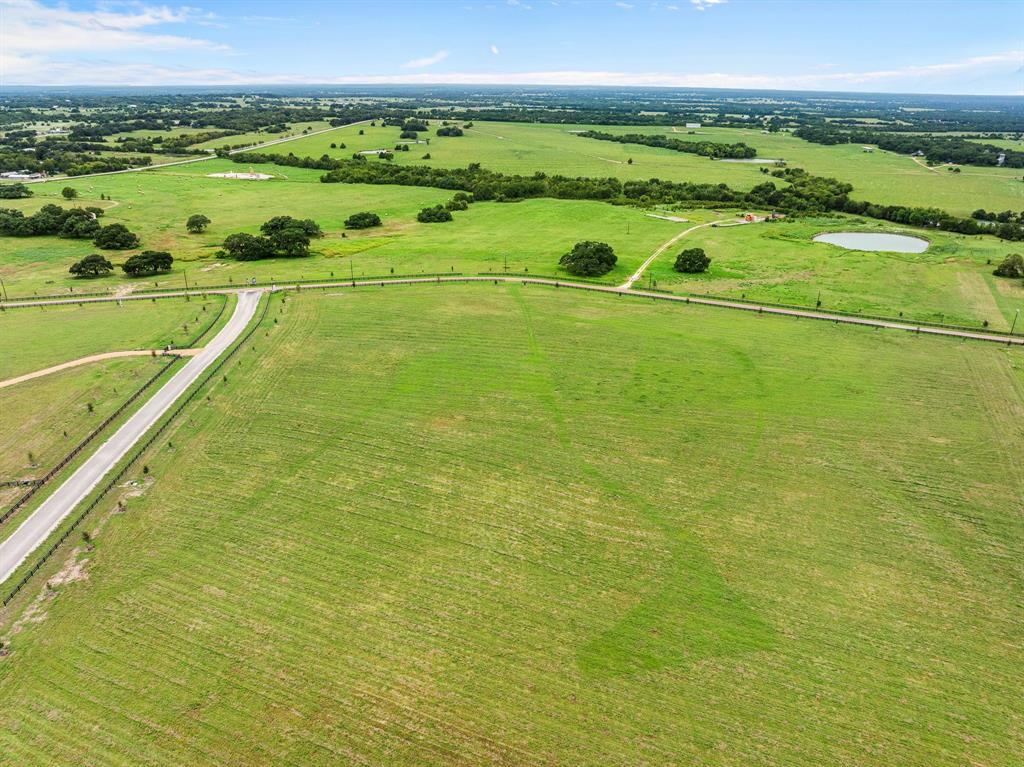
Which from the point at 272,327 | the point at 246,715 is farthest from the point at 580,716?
the point at 272,327

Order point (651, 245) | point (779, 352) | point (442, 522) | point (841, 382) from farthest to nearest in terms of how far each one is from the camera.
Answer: point (651, 245) → point (779, 352) → point (841, 382) → point (442, 522)

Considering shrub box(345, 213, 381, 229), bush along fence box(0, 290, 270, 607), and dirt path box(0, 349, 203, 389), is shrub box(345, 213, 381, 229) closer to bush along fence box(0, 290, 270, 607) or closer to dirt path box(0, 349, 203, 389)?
bush along fence box(0, 290, 270, 607)

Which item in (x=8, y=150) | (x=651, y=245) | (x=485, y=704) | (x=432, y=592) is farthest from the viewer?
(x=8, y=150)

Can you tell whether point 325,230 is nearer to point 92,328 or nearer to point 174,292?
point 174,292

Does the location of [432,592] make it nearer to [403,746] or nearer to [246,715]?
[403,746]

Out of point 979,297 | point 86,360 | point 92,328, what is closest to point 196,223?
point 92,328

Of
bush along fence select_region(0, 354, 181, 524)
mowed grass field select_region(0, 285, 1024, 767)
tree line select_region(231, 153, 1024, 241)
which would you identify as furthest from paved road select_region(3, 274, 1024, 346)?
tree line select_region(231, 153, 1024, 241)
